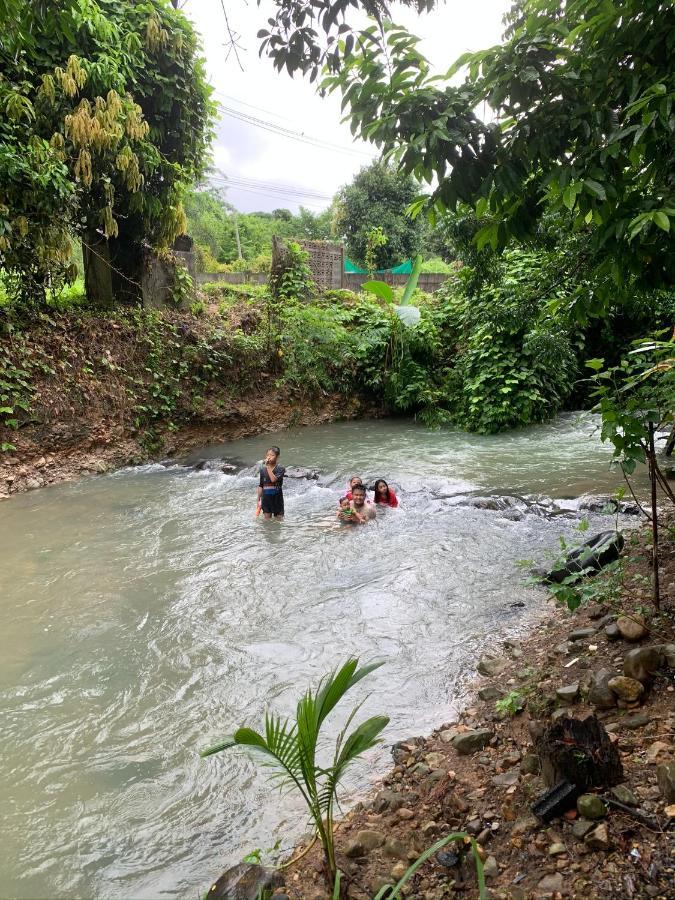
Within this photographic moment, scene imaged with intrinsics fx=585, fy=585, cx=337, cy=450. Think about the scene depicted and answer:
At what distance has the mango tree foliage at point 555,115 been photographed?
2.67m

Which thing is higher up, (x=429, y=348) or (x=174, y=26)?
(x=174, y=26)

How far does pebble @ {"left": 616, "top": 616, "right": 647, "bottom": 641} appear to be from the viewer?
3.58 metres

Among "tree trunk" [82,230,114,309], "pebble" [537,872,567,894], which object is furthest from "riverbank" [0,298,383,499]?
"pebble" [537,872,567,894]

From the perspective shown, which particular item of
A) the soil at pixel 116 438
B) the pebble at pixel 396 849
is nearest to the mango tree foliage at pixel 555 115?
the pebble at pixel 396 849

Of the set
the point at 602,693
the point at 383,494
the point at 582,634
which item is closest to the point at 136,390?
the point at 383,494

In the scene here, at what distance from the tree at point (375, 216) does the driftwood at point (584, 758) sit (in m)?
26.6

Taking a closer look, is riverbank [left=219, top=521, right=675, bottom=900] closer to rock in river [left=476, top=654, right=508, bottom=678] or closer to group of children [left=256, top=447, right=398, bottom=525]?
rock in river [left=476, top=654, right=508, bottom=678]

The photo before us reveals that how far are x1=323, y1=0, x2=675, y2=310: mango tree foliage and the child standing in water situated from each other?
6.09m

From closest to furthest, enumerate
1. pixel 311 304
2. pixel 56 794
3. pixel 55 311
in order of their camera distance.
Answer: pixel 56 794 → pixel 55 311 → pixel 311 304

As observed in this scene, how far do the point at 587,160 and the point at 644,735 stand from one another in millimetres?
2737

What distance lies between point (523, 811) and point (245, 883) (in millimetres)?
1246

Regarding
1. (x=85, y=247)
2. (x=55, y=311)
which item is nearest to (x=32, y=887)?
(x=55, y=311)

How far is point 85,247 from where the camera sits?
1309 centimetres

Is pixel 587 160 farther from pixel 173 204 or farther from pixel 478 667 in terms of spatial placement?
pixel 173 204
